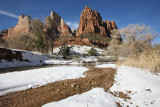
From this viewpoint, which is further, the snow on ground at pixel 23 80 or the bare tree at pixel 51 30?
the bare tree at pixel 51 30

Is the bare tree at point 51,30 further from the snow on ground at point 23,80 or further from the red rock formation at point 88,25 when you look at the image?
the red rock formation at point 88,25

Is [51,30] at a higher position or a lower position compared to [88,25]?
lower

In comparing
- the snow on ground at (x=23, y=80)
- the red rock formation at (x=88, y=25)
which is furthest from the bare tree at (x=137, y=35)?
the red rock formation at (x=88, y=25)

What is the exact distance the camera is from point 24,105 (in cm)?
178

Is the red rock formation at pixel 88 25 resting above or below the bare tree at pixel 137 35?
above

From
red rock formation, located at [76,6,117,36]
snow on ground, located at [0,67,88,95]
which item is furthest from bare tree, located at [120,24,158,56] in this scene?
red rock formation, located at [76,6,117,36]

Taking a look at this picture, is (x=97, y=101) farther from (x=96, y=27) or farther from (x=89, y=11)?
(x=89, y=11)

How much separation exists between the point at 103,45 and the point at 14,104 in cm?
7075

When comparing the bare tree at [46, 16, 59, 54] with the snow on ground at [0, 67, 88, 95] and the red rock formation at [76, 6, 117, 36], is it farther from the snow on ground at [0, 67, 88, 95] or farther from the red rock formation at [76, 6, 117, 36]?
the red rock formation at [76, 6, 117, 36]

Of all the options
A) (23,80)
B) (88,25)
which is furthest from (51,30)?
(88,25)

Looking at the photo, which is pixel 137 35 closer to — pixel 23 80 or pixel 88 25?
pixel 23 80

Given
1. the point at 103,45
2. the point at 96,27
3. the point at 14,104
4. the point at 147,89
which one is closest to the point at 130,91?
the point at 147,89

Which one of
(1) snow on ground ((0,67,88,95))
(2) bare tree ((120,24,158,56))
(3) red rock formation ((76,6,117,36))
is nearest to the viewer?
(1) snow on ground ((0,67,88,95))

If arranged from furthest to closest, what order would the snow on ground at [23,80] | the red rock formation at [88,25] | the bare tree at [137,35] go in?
1. the red rock formation at [88,25]
2. the bare tree at [137,35]
3. the snow on ground at [23,80]
